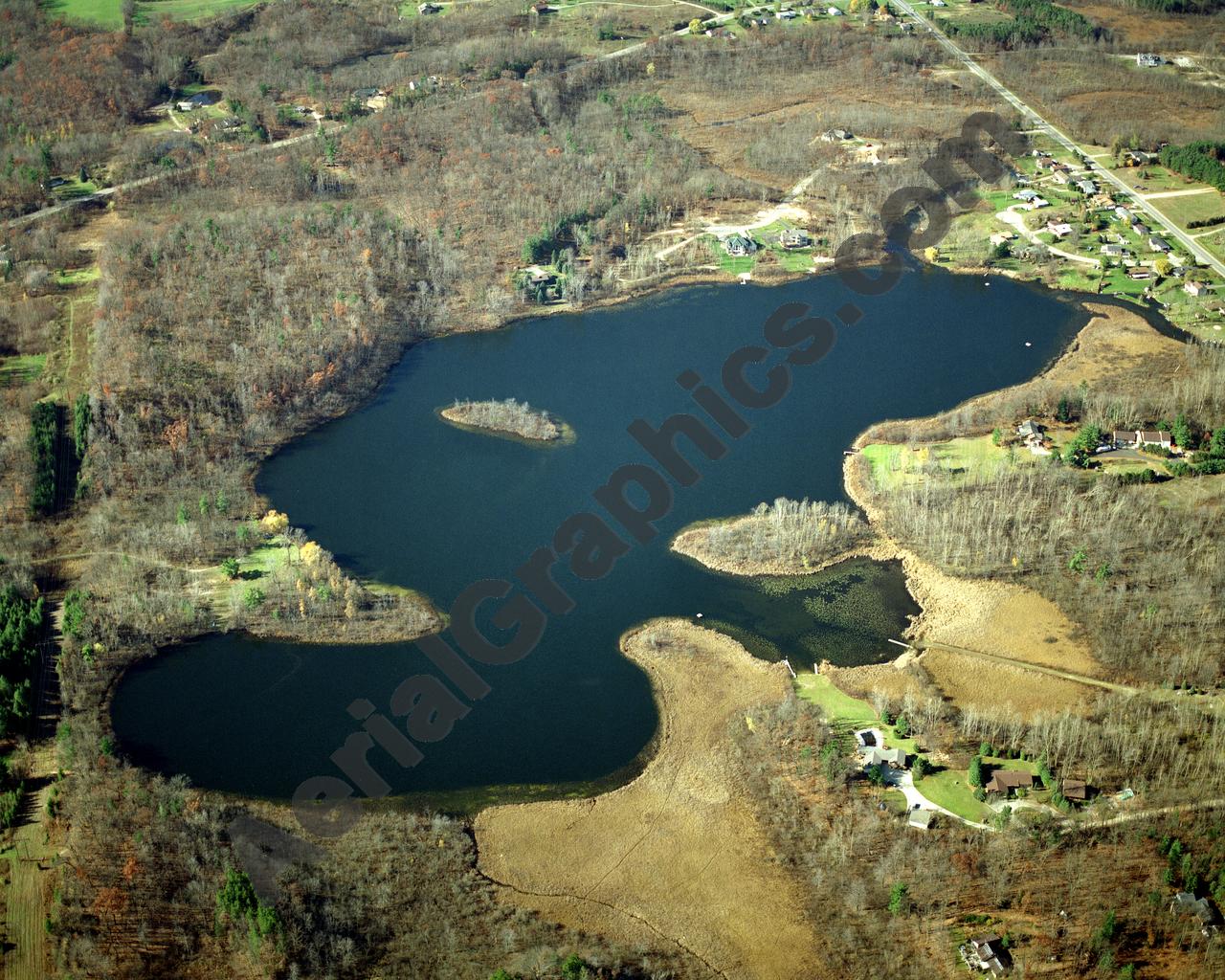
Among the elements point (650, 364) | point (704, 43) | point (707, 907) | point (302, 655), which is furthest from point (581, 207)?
point (707, 907)

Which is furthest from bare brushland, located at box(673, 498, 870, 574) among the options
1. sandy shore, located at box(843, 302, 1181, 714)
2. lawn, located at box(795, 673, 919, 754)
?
lawn, located at box(795, 673, 919, 754)

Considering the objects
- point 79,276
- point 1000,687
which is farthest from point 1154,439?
point 79,276

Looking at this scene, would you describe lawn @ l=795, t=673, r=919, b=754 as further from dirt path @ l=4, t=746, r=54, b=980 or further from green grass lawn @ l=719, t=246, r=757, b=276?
green grass lawn @ l=719, t=246, r=757, b=276

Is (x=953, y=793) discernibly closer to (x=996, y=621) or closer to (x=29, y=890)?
(x=996, y=621)

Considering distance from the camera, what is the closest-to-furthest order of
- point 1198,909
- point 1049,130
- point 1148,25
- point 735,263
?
point 1198,909, point 735,263, point 1049,130, point 1148,25

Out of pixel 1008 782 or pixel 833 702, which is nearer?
pixel 1008 782

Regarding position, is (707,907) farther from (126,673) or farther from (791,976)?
(126,673)

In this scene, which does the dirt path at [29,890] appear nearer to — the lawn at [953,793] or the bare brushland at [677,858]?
the bare brushland at [677,858]
